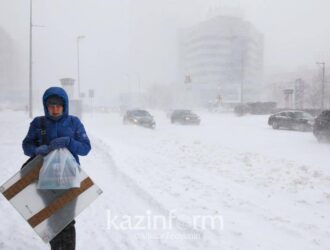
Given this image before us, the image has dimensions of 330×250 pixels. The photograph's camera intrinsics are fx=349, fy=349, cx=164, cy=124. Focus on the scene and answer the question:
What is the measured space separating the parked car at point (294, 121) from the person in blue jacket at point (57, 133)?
23.0 meters

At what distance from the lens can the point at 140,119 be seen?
27.2m

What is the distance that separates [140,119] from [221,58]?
101 meters

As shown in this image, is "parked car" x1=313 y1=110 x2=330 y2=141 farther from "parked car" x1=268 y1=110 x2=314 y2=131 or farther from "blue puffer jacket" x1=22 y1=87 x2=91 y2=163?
"blue puffer jacket" x1=22 y1=87 x2=91 y2=163

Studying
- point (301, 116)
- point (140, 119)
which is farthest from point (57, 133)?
point (301, 116)

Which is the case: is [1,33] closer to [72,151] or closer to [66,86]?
[66,86]

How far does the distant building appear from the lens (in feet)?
396

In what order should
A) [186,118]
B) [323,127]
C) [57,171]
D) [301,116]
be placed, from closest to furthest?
1. [57,171]
2. [323,127]
3. [301,116]
4. [186,118]

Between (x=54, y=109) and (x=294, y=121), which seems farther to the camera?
(x=294, y=121)

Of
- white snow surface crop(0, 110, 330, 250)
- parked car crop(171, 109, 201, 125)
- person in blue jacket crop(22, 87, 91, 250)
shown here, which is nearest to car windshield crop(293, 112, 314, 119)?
parked car crop(171, 109, 201, 125)

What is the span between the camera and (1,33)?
9038 cm

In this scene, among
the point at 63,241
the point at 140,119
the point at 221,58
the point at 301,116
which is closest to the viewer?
the point at 63,241

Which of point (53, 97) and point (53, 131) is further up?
point (53, 97)

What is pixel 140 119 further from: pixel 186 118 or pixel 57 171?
pixel 57 171

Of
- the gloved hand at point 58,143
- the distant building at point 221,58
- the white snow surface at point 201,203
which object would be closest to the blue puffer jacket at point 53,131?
the gloved hand at point 58,143
